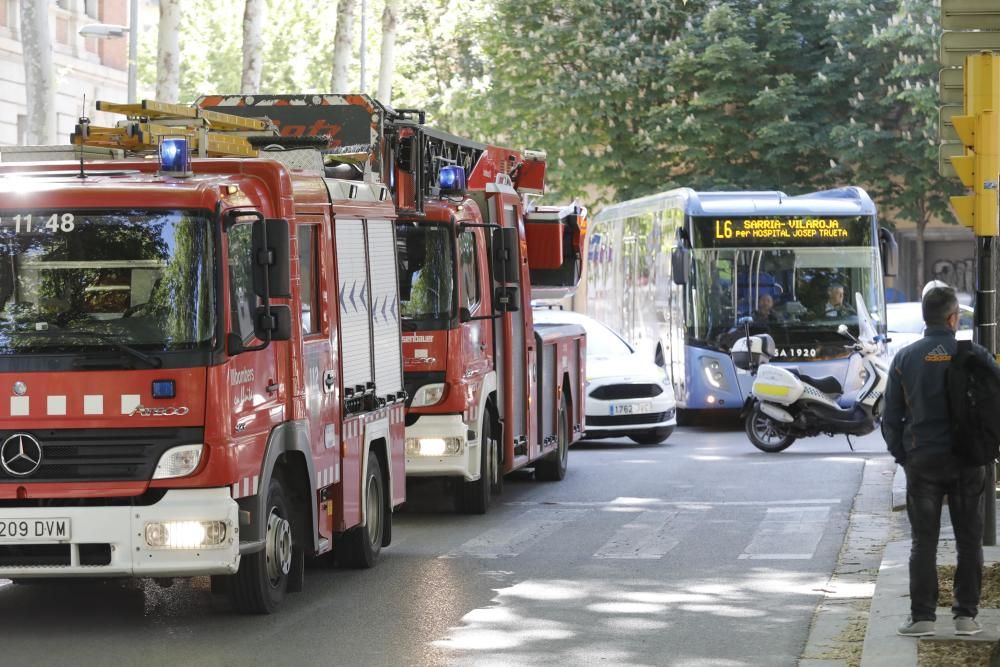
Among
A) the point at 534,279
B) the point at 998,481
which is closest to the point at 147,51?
the point at 534,279

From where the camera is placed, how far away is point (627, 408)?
22.9 meters

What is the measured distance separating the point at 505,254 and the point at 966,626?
7398 millimetres

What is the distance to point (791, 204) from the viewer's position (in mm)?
26172

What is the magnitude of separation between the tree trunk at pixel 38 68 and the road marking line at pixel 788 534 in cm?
1043

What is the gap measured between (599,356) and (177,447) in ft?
46.4

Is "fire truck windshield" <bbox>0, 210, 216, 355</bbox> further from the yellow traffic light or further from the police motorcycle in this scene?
the police motorcycle

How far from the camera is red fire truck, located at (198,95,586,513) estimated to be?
587 inches

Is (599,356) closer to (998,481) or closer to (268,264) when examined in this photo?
(998,481)

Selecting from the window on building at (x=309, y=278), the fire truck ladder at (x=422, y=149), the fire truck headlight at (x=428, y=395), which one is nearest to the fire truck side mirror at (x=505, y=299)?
the fire truck ladder at (x=422, y=149)

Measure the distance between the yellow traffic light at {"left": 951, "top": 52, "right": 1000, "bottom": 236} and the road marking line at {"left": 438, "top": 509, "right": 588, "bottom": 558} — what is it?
387 cm

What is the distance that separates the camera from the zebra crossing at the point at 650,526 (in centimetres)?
1333

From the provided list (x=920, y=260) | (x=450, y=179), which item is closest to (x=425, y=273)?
(x=450, y=179)

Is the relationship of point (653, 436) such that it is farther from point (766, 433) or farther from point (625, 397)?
point (766, 433)

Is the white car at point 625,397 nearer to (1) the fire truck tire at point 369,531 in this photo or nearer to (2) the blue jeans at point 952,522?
(1) the fire truck tire at point 369,531
